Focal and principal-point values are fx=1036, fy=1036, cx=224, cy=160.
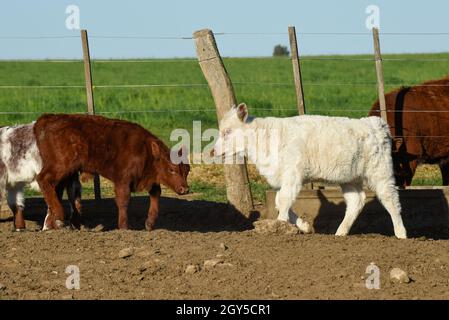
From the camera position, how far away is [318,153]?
11.2m

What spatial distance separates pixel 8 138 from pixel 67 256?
3079mm

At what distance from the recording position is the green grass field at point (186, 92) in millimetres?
25942

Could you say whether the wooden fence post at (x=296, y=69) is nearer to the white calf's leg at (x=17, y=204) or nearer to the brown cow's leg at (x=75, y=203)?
the brown cow's leg at (x=75, y=203)

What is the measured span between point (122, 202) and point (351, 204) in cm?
260

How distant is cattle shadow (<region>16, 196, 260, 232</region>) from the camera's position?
12.8 meters

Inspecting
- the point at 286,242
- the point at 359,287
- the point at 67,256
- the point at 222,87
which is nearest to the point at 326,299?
the point at 359,287

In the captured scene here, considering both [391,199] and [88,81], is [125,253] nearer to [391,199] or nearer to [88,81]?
[391,199]

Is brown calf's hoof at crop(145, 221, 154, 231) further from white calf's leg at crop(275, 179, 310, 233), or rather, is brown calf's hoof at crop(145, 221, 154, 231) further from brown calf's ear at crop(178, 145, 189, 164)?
white calf's leg at crop(275, 179, 310, 233)

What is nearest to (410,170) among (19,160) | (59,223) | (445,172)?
(445,172)

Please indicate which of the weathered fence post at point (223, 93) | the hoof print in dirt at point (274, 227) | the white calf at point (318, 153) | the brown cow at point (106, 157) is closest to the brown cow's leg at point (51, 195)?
the brown cow at point (106, 157)

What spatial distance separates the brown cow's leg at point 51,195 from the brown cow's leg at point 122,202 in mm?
669

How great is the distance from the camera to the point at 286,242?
32.6ft

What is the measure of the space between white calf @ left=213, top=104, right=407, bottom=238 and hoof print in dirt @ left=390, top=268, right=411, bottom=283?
260cm

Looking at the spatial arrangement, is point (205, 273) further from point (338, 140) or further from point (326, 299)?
point (338, 140)
